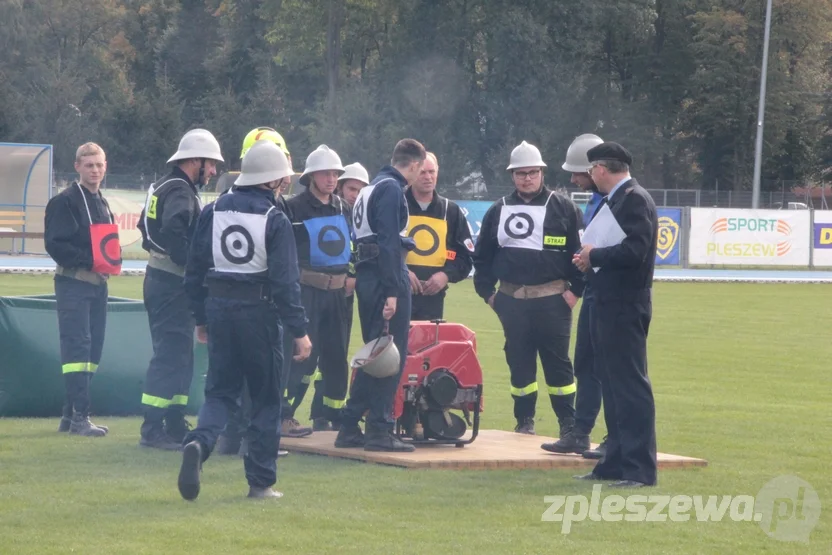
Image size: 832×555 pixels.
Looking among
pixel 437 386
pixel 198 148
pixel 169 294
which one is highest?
pixel 198 148

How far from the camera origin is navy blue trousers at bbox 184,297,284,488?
24.5 feet

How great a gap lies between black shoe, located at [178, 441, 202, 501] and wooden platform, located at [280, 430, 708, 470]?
1.90 m

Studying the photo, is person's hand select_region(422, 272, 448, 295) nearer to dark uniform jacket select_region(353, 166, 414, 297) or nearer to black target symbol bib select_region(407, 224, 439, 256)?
black target symbol bib select_region(407, 224, 439, 256)

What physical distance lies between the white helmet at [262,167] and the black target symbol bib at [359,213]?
160 centimetres

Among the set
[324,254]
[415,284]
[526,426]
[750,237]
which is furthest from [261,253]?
[750,237]

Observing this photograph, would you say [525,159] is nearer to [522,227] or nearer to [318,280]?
[522,227]

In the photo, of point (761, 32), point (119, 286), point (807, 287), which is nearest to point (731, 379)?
point (119, 286)

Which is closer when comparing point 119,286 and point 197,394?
point 197,394

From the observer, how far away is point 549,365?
1011cm

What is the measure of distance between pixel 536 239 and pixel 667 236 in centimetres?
2749

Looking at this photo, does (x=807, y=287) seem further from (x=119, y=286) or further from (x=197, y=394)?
(x=197, y=394)

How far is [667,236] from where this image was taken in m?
36.8

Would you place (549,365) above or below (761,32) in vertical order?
below

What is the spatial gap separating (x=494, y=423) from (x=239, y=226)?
14.7ft
